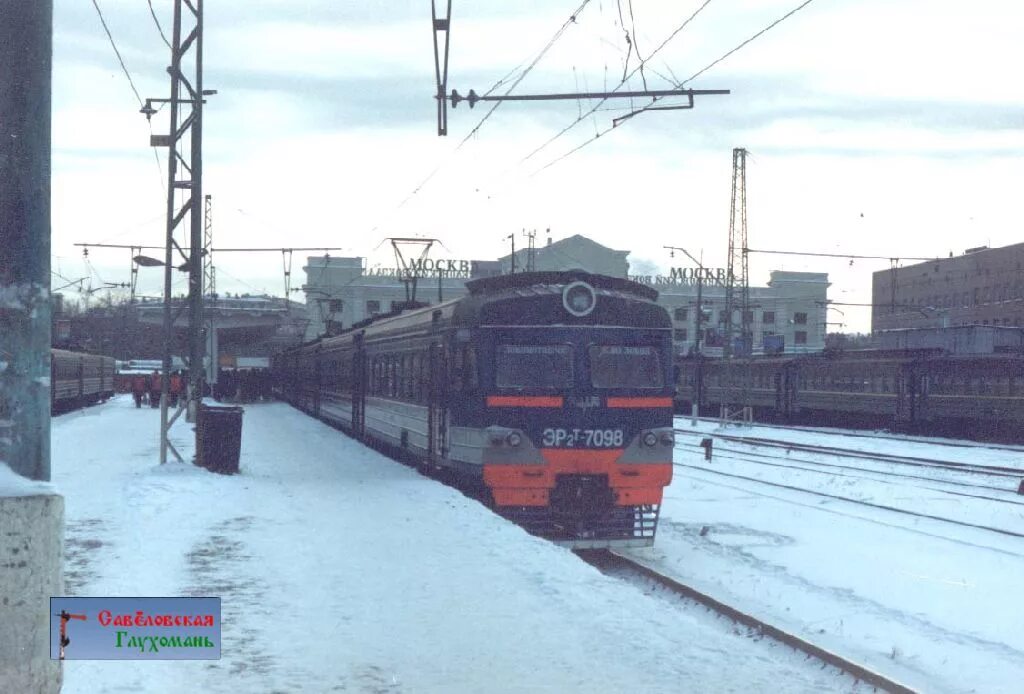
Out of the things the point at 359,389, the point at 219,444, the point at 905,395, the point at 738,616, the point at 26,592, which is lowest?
the point at 738,616

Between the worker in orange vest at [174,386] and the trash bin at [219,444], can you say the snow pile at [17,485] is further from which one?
the worker in orange vest at [174,386]

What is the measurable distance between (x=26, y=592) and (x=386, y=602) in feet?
14.3

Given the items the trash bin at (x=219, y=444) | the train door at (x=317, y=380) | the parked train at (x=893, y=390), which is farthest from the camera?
the train door at (x=317, y=380)

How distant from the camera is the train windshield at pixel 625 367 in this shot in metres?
13.8

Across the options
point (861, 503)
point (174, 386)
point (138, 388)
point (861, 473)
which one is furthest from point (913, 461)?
point (138, 388)

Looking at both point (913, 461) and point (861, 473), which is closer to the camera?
point (861, 473)

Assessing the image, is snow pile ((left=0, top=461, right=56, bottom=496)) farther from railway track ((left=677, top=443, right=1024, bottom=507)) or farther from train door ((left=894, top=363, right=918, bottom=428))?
train door ((left=894, top=363, right=918, bottom=428))

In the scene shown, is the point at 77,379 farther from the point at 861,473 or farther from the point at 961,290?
the point at 961,290

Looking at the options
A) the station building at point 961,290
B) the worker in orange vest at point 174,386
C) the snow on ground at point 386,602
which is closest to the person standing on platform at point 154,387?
the worker in orange vest at point 174,386

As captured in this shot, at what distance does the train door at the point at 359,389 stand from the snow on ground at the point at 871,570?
701 centimetres

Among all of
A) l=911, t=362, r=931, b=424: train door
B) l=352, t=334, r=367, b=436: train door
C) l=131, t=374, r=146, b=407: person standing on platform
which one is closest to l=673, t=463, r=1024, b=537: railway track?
l=352, t=334, r=367, b=436: train door

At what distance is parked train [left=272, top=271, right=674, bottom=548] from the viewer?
43.7 ft

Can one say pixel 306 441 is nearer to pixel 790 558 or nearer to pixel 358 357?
pixel 358 357

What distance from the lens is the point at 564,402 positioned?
1355 cm
